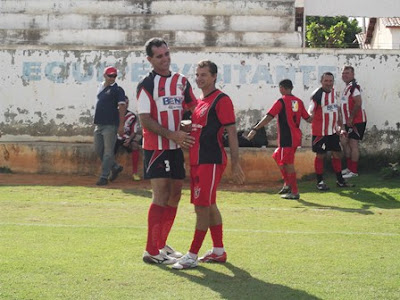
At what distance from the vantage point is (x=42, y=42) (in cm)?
1875

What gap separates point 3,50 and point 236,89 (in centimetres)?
486

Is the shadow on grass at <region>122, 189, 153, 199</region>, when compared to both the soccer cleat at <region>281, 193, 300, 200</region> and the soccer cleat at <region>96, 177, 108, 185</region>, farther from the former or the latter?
the soccer cleat at <region>281, 193, 300, 200</region>

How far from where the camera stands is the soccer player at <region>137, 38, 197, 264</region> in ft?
24.1

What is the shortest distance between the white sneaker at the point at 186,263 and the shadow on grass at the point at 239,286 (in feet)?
0.19

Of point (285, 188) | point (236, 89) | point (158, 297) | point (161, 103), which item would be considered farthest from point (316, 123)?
point (158, 297)

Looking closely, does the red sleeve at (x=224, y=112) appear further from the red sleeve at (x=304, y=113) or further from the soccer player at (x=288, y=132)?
the red sleeve at (x=304, y=113)

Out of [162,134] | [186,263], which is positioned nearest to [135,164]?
[162,134]

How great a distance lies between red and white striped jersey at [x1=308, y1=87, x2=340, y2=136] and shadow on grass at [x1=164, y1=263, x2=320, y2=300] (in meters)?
7.22

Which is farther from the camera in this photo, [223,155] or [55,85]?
[55,85]

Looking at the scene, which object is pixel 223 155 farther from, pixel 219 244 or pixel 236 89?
pixel 236 89

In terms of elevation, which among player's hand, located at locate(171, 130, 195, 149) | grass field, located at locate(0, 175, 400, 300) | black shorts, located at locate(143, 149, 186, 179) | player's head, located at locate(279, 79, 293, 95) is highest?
player's head, located at locate(279, 79, 293, 95)

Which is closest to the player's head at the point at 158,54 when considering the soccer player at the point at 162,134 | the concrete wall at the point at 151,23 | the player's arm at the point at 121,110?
the soccer player at the point at 162,134

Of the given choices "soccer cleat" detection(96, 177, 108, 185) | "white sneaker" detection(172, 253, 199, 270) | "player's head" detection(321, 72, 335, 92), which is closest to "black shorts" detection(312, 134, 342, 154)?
"player's head" detection(321, 72, 335, 92)

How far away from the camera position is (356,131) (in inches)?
603
